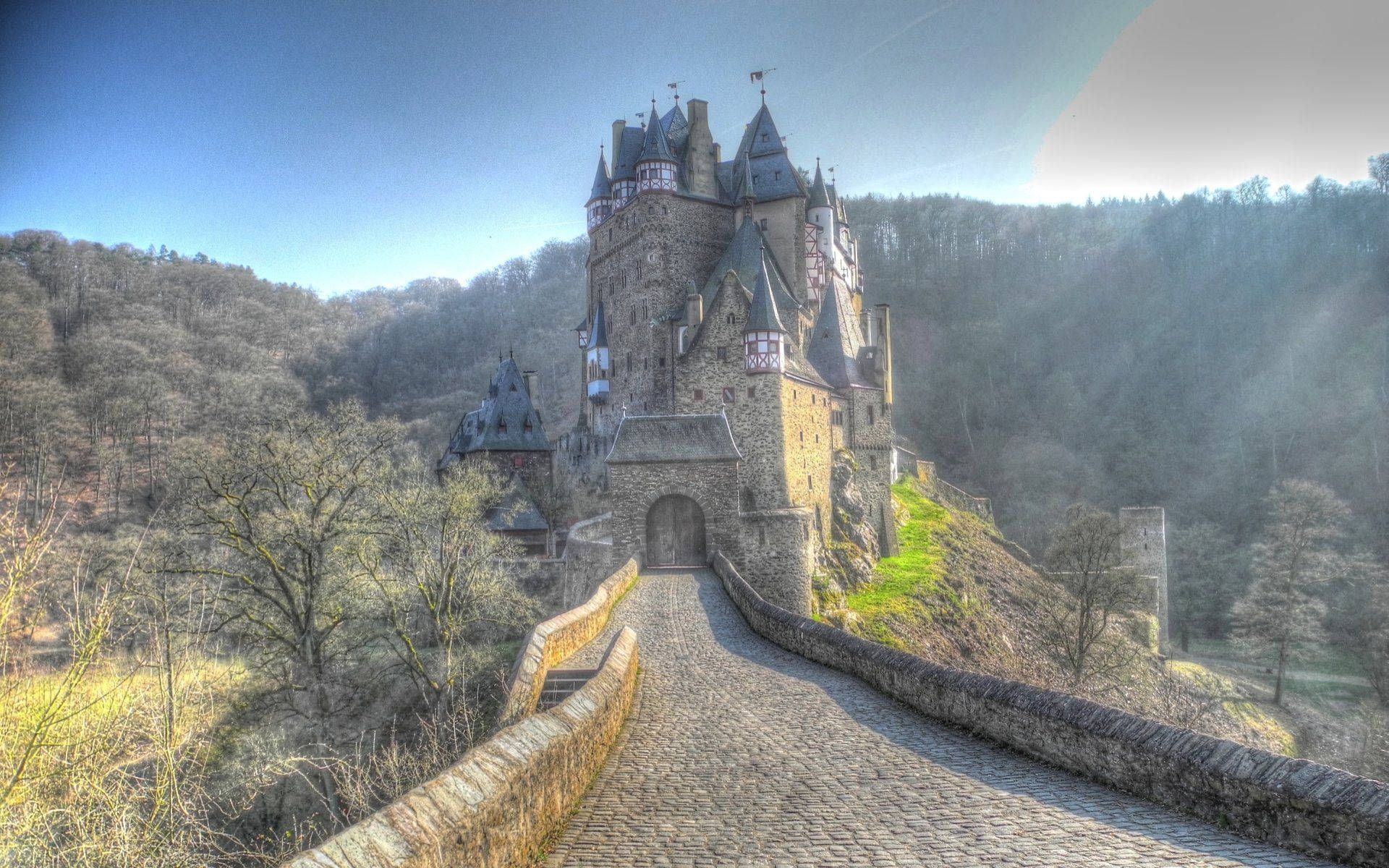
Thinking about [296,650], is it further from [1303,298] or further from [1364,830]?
[1303,298]

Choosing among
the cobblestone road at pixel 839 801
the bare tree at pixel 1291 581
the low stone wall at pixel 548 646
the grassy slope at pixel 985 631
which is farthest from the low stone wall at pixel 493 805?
the bare tree at pixel 1291 581

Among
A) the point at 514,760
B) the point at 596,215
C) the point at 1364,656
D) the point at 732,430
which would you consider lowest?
the point at 1364,656

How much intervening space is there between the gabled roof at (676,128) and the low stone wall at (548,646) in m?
29.5

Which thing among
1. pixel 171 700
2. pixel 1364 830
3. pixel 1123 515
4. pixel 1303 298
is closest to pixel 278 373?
pixel 1123 515

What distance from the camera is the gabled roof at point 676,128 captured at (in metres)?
42.3

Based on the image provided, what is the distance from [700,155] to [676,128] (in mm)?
3132

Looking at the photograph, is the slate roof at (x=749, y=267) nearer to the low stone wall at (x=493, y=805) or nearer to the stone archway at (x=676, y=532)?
the stone archway at (x=676, y=532)

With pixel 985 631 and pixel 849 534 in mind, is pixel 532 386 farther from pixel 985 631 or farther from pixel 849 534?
pixel 985 631

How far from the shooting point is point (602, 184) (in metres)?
44.5

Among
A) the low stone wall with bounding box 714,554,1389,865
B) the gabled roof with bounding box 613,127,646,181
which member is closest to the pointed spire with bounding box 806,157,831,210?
the gabled roof with bounding box 613,127,646,181

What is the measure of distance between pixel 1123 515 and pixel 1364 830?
139 feet

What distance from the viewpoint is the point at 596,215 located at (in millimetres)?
44562

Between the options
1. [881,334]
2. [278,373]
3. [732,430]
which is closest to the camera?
[732,430]

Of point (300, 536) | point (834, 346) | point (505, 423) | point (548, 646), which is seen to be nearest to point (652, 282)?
point (834, 346)
